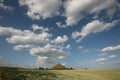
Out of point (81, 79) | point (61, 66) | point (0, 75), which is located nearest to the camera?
point (0, 75)

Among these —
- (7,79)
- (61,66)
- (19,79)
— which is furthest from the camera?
(61,66)

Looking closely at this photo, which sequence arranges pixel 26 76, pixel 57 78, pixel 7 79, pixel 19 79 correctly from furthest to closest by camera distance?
pixel 57 78 → pixel 26 76 → pixel 19 79 → pixel 7 79

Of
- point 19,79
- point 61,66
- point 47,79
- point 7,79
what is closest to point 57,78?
point 47,79

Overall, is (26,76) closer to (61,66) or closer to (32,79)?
(32,79)

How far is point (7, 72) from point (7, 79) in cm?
157

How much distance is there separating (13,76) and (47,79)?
3550 millimetres

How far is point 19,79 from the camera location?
1429cm

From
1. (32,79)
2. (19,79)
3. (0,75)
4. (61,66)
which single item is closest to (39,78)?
(32,79)

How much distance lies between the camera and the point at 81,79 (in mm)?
19750

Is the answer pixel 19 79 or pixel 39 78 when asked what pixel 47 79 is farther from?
pixel 19 79

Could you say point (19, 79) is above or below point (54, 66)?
below

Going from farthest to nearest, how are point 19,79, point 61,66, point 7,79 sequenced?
1. point 61,66
2. point 19,79
3. point 7,79

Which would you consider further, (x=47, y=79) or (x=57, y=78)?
(x=57, y=78)

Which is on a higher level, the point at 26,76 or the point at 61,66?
the point at 61,66
